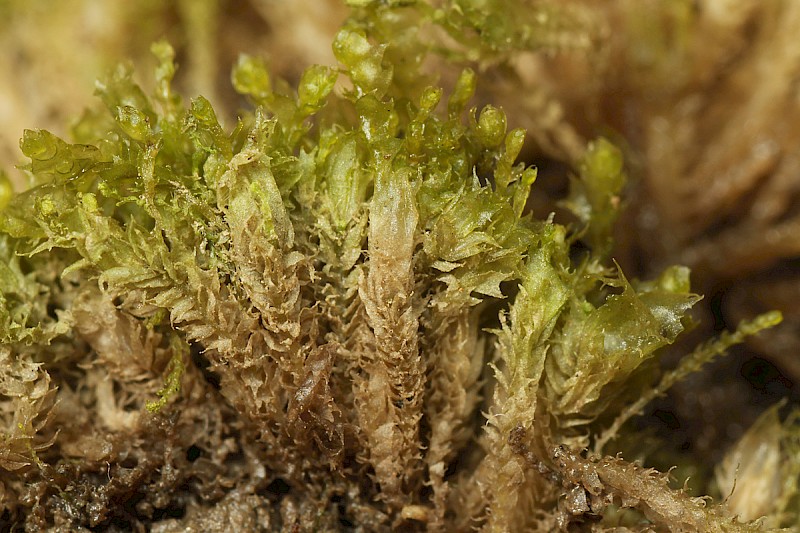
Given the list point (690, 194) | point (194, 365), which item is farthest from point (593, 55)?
point (194, 365)

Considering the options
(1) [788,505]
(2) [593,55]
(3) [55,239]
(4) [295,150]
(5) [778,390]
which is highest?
(2) [593,55]

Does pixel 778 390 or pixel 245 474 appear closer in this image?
pixel 245 474

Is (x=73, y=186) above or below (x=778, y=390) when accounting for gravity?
above

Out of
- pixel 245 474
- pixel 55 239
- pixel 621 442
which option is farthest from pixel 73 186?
pixel 621 442

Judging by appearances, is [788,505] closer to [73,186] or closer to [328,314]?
[328,314]

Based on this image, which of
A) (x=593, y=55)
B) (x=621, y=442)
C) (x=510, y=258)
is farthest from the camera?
(x=593, y=55)

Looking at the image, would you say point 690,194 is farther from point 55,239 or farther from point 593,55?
point 55,239

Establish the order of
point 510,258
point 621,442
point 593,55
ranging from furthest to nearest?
1. point 593,55
2. point 621,442
3. point 510,258
